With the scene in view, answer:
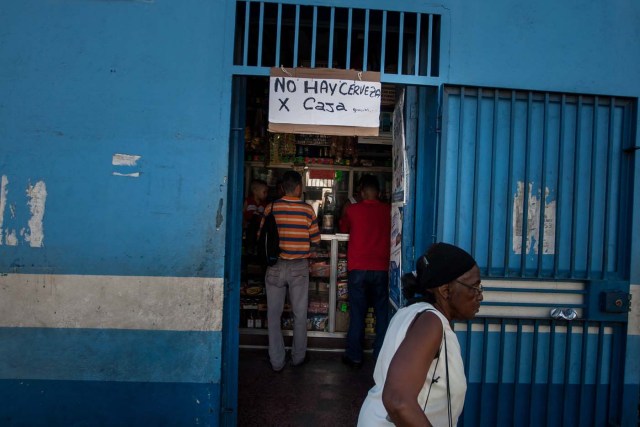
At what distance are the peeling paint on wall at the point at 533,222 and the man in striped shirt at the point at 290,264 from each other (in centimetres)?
225

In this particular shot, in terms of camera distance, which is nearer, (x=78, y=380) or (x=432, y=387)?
(x=432, y=387)

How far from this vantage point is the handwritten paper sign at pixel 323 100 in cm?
337

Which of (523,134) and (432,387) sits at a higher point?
(523,134)

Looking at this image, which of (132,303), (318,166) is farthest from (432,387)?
(318,166)

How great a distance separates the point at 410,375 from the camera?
163cm

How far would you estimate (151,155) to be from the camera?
3289 millimetres

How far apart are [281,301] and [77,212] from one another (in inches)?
94.2

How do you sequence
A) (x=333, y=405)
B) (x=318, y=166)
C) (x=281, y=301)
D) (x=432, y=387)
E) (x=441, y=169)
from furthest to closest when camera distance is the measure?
(x=318, y=166)
(x=281, y=301)
(x=333, y=405)
(x=441, y=169)
(x=432, y=387)

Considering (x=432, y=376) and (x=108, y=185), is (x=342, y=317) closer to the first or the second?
(x=108, y=185)

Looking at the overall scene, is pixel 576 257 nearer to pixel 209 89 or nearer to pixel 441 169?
pixel 441 169

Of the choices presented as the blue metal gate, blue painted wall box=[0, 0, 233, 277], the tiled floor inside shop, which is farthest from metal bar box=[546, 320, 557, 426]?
blue painted wall box=[0, 0, 233, 277]

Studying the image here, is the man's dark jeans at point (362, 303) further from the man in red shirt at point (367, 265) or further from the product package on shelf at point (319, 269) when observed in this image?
the product package on shelf at point (319, 269)

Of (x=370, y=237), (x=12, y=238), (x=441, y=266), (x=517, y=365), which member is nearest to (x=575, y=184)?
(x=517, y=365)

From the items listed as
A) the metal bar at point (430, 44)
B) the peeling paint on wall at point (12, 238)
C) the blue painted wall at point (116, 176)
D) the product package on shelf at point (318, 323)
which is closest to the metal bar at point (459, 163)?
the blue painted wall at point (116, 176)
